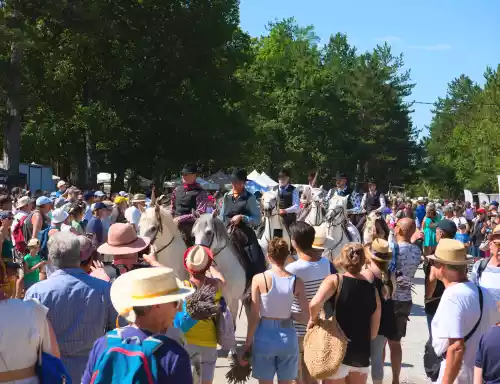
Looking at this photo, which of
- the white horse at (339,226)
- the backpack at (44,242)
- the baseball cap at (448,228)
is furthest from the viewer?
the white horse at (339,226)

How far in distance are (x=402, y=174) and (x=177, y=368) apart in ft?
274

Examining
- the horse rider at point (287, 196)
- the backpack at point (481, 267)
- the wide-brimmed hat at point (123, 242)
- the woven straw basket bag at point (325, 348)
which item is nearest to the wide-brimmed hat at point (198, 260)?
the wide-brimmed hat at point (123, 242)

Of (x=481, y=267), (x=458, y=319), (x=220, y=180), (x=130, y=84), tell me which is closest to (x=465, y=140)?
(x=220, y=180)

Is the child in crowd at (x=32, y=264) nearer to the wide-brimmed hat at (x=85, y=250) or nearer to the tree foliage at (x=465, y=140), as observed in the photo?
the wide-brimmed hat at (x=85, y=250)

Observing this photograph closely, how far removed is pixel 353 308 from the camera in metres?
5.95

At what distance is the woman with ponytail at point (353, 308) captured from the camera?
592cm

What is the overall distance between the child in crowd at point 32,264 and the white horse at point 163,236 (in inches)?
100

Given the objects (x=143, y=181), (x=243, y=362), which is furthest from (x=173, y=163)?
(x=243, y=362)

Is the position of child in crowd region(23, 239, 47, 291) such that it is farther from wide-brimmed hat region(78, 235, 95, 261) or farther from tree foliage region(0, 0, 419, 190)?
tree foliage region(0, 0, 419, 190)

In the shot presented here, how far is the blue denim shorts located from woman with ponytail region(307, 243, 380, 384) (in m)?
0.31

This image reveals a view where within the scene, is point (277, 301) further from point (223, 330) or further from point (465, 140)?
point (465, 140)

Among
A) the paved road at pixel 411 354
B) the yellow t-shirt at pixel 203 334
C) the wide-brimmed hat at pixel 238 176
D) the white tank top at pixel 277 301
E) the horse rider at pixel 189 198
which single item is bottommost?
the paved road at pixel 411 354

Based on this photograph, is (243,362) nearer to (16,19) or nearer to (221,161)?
(16,19)

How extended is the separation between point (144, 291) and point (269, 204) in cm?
954
